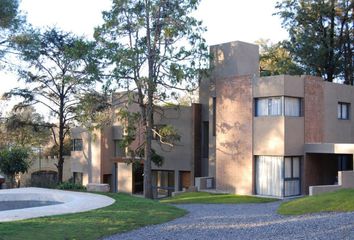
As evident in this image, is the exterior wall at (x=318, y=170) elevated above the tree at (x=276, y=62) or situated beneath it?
situated beneath

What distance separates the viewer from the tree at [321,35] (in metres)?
40.1

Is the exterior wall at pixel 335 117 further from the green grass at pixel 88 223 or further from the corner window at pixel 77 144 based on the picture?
the corner window at pixel 77 144

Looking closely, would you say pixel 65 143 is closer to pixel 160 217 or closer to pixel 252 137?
pixel 252 137

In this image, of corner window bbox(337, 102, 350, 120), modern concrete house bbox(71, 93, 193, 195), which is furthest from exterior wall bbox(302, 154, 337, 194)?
modern concrete house bbox(71, 93, 193, 195)

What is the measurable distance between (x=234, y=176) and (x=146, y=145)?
5333mm

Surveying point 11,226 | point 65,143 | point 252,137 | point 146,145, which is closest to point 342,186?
point 252,137

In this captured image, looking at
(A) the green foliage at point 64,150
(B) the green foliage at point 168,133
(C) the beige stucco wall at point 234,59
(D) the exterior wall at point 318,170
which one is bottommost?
(D) the exterior wall at point 318,170

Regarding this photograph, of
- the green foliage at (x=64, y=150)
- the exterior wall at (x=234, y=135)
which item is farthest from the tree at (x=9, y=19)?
the green foliage at (x=64, y=150)

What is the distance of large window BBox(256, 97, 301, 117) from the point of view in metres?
27.2

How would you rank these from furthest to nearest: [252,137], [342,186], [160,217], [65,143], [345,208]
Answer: [65,143] < [252,137] < [342,186] < [345,208] < [160,217]

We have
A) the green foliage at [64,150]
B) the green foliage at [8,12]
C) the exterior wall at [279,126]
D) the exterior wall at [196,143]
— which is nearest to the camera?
the green foliage at [8,12]

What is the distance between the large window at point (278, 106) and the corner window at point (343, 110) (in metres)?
4.44

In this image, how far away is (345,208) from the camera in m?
16.9

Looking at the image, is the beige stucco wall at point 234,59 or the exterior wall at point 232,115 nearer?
the exterior wall at point 232,115
